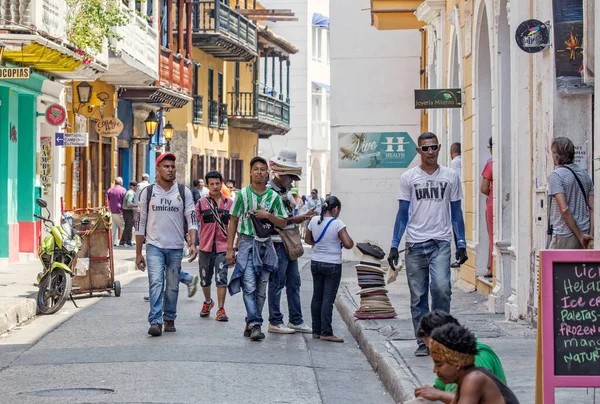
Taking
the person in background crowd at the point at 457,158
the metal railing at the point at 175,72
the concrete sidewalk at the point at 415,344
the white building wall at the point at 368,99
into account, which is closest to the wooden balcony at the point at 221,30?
the metal railing at the point at 175,72

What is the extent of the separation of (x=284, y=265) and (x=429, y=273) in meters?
2.43

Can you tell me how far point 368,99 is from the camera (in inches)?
1032

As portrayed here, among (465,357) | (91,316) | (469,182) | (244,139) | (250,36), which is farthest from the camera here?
(244,139)

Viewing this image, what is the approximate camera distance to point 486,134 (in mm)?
16203

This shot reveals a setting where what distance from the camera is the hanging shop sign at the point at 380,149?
85.1 feet

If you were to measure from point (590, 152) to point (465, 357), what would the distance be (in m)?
6.35

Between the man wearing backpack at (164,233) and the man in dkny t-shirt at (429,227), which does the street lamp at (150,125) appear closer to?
the man wearing backpack at (164,233)

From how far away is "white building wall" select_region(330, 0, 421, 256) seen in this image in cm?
2595

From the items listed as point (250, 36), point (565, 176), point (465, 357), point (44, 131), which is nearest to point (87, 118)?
point (44, 131)

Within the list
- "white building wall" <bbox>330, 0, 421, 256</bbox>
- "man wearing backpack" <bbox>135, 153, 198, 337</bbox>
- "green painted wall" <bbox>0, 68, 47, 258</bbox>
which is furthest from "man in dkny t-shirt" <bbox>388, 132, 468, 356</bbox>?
"white building wall" <bbox>330, 0, 421, 256</bbox>

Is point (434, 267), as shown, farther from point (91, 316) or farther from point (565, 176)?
point (91, 316)

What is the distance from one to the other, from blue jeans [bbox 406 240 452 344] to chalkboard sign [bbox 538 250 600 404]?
3.19 metres

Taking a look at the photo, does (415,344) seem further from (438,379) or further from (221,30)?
(221,30)

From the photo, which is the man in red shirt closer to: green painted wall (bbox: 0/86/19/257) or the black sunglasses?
the black sunglasses
